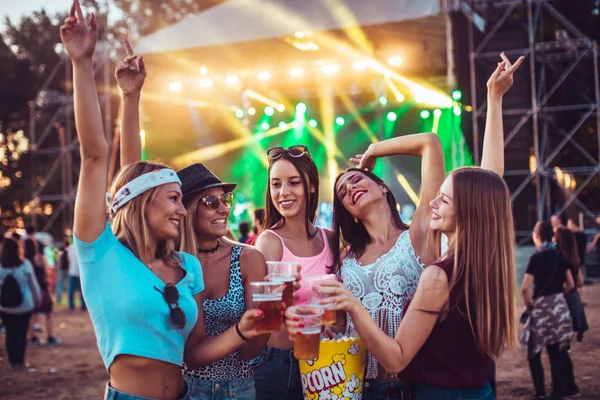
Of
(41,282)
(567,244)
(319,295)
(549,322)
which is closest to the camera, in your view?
(319,295)

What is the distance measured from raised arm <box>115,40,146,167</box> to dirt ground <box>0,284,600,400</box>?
14.3 feet

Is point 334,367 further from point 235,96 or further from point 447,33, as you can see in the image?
point 235,96

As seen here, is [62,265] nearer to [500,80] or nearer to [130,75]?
[130,75]

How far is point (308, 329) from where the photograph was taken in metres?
2.07

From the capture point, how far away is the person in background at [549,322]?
5996 mm

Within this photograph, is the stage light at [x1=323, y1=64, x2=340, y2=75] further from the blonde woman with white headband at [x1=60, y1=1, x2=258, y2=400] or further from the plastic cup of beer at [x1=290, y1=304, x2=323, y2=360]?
the plastic cup of beer at [x1=290, y1=304, x2=323, y2=360]

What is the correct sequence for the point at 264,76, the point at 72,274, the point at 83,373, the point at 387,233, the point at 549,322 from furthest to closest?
the point at 264,76, the point at 72,274, the point at 83,373, the point at 549,322, the point at 387,233

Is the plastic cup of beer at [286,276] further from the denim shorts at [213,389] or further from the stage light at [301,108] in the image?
the stage light at [301,108]

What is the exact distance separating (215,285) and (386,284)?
2.50 ft

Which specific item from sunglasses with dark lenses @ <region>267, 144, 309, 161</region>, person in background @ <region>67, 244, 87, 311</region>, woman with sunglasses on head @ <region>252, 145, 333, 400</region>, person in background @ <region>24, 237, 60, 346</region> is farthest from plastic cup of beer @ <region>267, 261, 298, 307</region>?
person in background @ <region>67, 244, 87, 311</region>

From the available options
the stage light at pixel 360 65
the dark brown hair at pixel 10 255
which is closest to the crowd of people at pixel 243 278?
the dark brown hair at pixel 10 255

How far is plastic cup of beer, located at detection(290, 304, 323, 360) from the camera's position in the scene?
2062mm

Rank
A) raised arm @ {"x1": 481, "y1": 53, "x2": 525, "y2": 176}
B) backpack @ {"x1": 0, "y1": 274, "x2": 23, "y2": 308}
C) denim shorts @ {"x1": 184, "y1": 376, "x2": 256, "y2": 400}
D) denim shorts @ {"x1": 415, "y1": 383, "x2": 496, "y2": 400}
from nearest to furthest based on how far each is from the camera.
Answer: denim shorts @ {"x1": 415, "y1": 383, "x2": 496, "y2": 400} < denim shorts @ {"x1": 184, "y1": 376, "x2": 256, "y2": 400} < raised arm @ {"x1": 481, "y1": 53, "x2": 525, "y2": 176} < backpack @ {"x1": 0, "y1": 274, "x2": 23, "y2": 308}

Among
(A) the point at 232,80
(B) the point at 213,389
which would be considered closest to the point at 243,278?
(B) the point at 213,389
